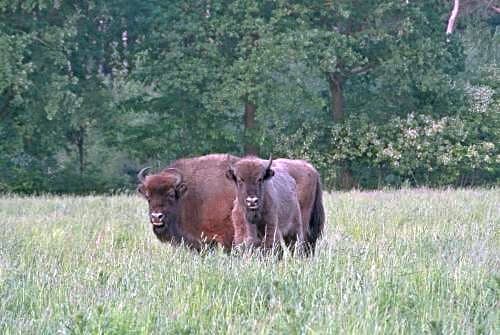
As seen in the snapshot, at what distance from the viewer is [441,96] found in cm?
3338

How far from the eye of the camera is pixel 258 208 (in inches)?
408

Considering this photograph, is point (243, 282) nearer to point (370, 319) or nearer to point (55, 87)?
point (370, 319)

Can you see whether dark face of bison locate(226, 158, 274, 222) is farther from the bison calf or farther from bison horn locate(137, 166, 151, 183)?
bison horn locate(137, 166, 151, 183)

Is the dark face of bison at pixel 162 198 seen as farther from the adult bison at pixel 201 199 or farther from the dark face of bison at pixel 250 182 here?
the dark face of bison at pixel 250 182

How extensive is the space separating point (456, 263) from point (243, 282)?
217 cm

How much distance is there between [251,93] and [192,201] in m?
19.6

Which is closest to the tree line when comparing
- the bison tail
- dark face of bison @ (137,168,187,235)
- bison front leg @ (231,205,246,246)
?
the bison tail

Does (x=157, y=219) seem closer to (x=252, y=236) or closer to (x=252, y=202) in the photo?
(x=252, y=236)

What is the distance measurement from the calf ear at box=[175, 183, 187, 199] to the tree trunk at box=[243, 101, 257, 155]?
21493 millimetres

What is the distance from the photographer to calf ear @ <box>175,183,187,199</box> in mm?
11758

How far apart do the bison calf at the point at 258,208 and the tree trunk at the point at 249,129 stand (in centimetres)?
2228

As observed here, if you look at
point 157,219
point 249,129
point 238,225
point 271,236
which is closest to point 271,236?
point 271,236

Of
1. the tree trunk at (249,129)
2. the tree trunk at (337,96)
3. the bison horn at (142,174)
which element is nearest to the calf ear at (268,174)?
the bison horn at (142,174)

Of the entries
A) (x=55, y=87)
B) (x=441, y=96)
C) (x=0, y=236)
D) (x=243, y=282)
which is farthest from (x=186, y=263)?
(x=441, y=96)
